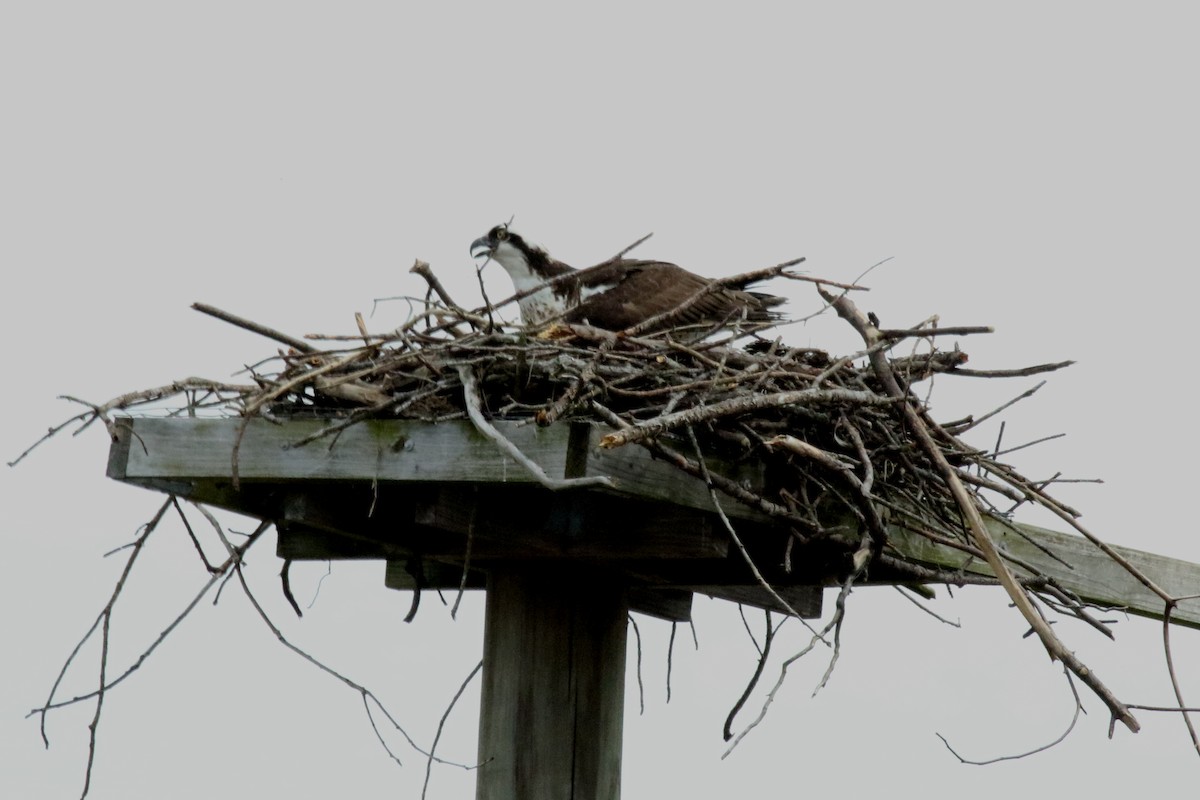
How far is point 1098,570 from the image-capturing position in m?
5.01

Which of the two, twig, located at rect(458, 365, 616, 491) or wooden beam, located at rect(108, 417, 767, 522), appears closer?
twig, located at rect(458, 365, 616, 491)

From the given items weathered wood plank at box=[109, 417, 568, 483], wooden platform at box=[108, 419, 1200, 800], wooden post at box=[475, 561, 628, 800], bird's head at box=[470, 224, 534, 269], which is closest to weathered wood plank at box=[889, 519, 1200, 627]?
wooden platform at box=[108, 419, 1200, 800]

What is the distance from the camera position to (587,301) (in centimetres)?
571

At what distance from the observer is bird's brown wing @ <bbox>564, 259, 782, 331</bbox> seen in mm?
5574

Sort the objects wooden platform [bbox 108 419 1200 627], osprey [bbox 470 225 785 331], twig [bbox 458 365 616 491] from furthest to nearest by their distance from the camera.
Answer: osprey [bbox 470 225 785 331], wooden platform [bbox 108 419 1200 627], twig [bbox 458 365 616 491]

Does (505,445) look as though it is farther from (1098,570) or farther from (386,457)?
(1098,570)

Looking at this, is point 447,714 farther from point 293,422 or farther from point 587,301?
point 587,301

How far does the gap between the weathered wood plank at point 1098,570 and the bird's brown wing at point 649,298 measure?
1.12 metres

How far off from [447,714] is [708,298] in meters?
1.96

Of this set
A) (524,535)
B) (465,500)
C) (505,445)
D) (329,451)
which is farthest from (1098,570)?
(329,451)

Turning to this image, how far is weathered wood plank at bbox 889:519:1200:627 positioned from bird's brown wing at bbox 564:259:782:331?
1122 mm

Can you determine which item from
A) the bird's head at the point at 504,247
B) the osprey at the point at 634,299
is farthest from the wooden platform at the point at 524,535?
the bird's head at the point at 504,247

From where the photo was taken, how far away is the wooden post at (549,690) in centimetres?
430

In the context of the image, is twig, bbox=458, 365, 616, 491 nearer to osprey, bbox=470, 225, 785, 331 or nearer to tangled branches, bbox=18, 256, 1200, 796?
tangled branches, bbox=18, 256, 1200, 796
